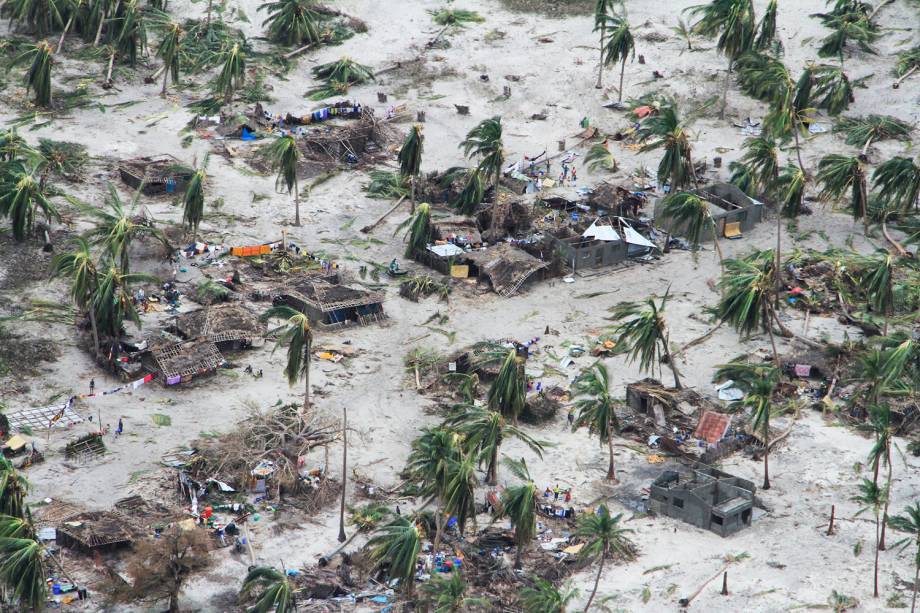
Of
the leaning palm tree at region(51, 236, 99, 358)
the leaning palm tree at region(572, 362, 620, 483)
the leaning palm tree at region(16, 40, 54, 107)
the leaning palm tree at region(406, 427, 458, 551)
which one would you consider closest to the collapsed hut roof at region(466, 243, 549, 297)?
the leaning palm tree at region(572, 362, 620, 483)

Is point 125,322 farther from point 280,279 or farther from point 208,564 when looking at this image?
point 208,564

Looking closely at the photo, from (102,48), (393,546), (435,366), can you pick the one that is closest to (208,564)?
(393,546)

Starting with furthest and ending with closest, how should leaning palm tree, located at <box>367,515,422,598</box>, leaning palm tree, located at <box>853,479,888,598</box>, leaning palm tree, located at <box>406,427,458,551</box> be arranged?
leaning palm tree, located at <box>853,479,888,598</box>, leaning palm tree, located at <box>406,427,458,551</box>, leaning palm tree, located at <box>367,515,422,598</box>

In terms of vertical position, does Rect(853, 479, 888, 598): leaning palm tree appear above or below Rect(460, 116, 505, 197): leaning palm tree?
below

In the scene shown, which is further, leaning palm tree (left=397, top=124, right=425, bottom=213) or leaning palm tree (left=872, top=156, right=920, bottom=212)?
leaning palm tree (left=872, top=156, right=920, bottom=212)

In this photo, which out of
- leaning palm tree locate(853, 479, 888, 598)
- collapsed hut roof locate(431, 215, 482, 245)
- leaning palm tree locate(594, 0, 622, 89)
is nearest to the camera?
leaning palm tree locate(853, 479, 888, 598)

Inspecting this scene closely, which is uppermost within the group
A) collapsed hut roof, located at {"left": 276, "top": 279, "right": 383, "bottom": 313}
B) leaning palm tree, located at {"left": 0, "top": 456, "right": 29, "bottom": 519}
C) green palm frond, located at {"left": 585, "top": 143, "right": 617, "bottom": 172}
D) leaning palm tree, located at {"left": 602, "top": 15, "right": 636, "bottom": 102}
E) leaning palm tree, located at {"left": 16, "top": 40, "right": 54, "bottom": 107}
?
leaning palm tree, located at {"left": 602, "top": 15, "right": 636, "bottom": 102}

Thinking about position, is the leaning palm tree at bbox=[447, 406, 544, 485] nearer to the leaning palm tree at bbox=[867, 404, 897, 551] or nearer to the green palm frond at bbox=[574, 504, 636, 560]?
the green palm frond at bbox=[574, 504, 636, 560]
